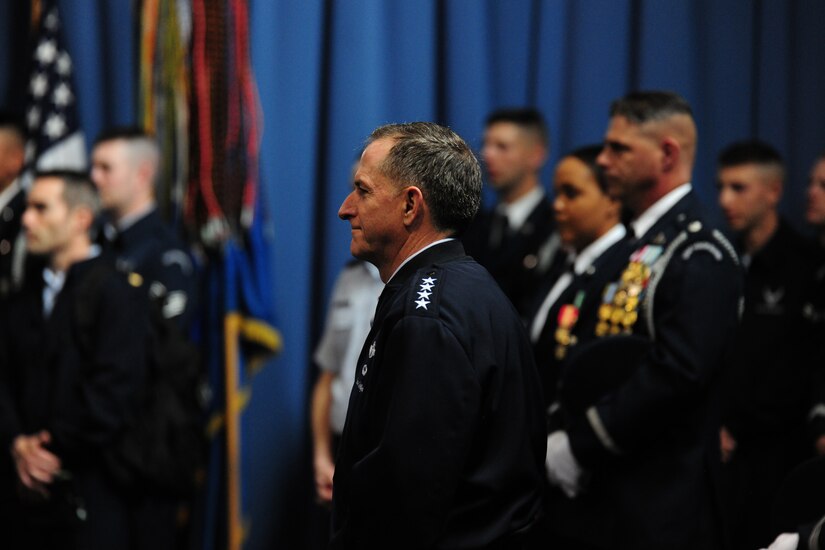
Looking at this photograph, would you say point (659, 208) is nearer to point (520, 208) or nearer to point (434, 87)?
point (520, 208)

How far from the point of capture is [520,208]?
4199 mm

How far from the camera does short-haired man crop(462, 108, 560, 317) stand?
3.92 metres

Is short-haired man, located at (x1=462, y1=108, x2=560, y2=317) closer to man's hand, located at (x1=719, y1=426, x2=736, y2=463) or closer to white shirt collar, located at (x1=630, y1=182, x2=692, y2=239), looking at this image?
man's hand, located at (x1=719, y1=426, x2=736, y2=463)

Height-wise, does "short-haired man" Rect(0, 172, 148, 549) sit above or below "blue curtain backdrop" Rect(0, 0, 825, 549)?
below

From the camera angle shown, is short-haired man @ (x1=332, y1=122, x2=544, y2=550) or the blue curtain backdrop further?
the blue curtain backdrop

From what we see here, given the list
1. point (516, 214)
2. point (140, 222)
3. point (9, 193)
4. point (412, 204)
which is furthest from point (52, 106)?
point (412, 204)

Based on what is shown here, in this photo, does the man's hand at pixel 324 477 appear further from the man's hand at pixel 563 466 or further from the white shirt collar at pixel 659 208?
the white shirt collar at pixel 659 208

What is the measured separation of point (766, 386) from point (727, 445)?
22 cm

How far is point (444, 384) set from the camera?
1.87 metres

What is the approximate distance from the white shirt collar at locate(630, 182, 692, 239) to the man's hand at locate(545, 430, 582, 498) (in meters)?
0.54

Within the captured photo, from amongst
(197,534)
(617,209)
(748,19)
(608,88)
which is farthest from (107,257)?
(748,19)

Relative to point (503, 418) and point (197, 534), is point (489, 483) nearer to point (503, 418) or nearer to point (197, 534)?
point (503, 418)

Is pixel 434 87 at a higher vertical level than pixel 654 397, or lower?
higher

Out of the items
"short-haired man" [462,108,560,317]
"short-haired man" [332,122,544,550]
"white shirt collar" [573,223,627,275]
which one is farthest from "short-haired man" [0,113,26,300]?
"short-haired man" [332,122,544,550]
